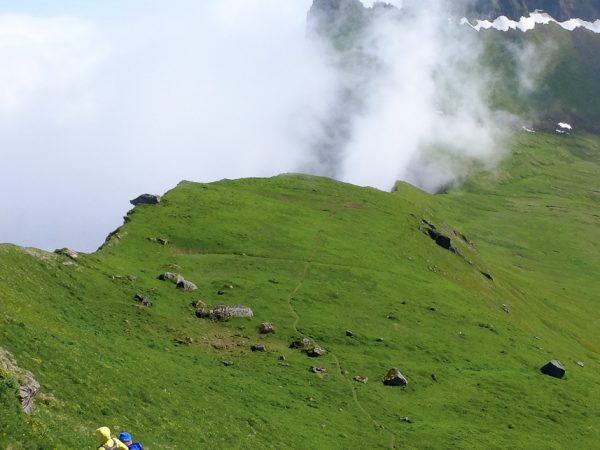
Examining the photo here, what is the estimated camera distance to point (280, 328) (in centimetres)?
9138

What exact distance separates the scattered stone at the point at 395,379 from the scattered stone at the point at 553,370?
29.1 meters

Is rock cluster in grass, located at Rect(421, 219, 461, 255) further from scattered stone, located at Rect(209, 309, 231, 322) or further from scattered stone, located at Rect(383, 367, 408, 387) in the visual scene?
scattered stone, located at Rect(209, 309, 231, 322)

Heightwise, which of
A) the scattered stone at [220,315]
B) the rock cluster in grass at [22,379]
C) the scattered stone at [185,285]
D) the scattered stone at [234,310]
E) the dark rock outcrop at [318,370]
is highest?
the scattered stone at [185,285]

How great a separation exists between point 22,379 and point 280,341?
51400 mm

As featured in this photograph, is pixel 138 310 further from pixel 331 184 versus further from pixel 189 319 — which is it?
pixel 331 184

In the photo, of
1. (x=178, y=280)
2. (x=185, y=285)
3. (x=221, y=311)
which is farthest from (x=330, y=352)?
(x=178, y=280)

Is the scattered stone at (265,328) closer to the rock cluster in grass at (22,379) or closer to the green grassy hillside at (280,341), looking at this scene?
the green grassy hillside at (280,341)

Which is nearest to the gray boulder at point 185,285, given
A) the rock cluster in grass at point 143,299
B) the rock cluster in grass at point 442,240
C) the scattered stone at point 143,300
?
the rock cluster in grass at point 143,299

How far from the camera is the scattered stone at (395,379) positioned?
84625mm

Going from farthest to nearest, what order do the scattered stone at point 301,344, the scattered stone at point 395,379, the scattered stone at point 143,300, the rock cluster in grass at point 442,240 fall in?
the rock cluster in grass at point 442,240 < the scattered stone at point 301,344 < the scattered stone at point 143,300 < the scattered stone at point 395,379

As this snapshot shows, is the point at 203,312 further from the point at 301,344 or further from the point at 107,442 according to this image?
the point at 107,442

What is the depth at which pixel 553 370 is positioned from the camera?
10306 centimetres

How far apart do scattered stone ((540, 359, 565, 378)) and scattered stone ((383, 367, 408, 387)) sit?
29.1m

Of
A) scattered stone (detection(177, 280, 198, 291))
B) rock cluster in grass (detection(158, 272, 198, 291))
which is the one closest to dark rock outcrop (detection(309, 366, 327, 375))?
scattered stone (detection(177, 280, 198, 291))
